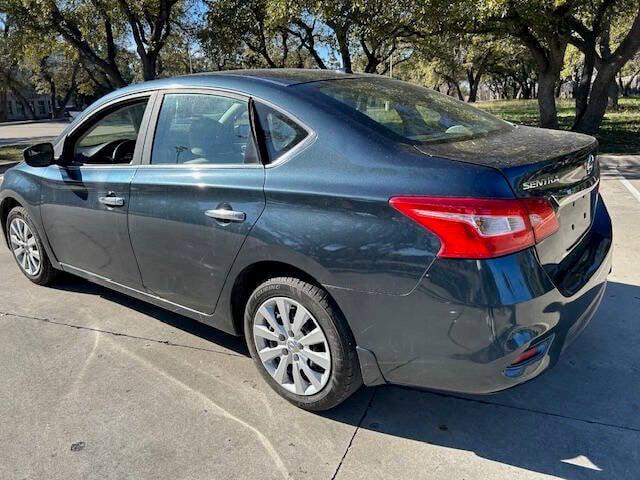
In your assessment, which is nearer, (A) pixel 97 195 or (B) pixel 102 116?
(A) pixel 97 195

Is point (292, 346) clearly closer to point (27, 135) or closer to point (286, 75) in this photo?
point (286, 75)

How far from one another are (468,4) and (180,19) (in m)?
11.4

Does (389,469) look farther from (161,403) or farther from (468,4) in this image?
(468,4)

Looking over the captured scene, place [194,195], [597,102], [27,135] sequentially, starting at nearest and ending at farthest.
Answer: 1. [194,195]
2. [597,102]
3. [27,135]

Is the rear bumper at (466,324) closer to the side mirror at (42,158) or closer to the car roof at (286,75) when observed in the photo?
the car roof at (286,75)

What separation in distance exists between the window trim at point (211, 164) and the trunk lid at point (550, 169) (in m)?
0.59

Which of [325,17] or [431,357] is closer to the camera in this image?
[431,357]

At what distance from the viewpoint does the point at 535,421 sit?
8.93 ft

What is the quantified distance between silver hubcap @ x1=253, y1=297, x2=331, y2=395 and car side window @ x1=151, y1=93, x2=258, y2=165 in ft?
2.62

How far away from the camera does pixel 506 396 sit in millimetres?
2945

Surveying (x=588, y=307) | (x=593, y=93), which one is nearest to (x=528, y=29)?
(x=593, y=93)

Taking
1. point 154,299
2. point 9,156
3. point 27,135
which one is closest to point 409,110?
point 154,299

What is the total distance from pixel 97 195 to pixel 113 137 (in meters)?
0.60

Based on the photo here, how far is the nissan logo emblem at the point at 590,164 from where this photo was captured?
274cm
